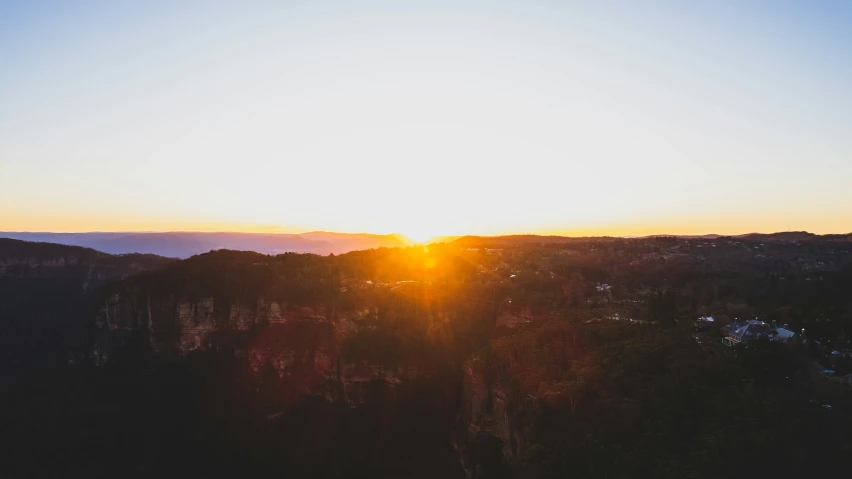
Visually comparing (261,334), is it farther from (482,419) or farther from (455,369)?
(482,419)

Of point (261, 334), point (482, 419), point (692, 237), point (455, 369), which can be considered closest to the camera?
point (482, 419)

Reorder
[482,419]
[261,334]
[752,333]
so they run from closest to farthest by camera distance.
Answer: [752,333]
[482,419]
[261,334]

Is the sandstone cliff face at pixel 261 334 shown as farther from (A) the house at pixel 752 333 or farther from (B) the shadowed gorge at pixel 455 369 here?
(A) the house at pixel 752 333

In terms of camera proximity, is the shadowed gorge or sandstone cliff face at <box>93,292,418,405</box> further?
sandstone cliff face at <box>93,292,418,405</box>

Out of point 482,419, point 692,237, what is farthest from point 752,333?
point 692,237

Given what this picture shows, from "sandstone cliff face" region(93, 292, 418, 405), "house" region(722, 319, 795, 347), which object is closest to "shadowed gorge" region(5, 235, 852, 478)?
"sandstone cliff face" region(93, 292, 418, 405)

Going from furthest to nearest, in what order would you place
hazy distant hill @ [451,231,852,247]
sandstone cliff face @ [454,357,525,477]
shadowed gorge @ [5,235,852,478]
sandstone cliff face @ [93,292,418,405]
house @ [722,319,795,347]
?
hazy distant hill @ [451,231,852,247]
sandstone cliff face @ [93,292,418,405]
sandstone cliff face @ [454,357,525,477]
house @ [722,319,795,347]
shadowed gorge @ [5,235,852,478]

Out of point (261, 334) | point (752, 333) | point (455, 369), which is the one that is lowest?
point (455, 369)

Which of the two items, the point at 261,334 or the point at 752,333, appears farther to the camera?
the point at 261,334

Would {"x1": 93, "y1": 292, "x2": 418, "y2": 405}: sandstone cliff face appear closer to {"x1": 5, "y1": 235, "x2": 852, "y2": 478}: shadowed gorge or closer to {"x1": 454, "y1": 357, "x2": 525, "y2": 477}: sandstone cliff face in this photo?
{"x1": 5, "y1": 235, "x2": 852, "y2": 478}: shadowed gorge

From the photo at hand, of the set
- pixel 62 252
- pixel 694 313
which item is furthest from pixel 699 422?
pixel 62 252

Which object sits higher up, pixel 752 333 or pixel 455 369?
pixel 752 333
